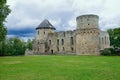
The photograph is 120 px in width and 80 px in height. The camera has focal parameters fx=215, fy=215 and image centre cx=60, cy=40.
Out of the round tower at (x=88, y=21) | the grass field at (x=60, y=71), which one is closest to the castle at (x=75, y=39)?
the round tower at (x=88, y=21)

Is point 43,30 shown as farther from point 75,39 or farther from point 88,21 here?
point 88,21

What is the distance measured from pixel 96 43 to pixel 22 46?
37.1m

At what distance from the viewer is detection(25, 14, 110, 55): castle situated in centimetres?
4513

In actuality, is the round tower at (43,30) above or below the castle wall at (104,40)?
above

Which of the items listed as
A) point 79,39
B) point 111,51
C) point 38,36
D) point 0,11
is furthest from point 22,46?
point 0,11

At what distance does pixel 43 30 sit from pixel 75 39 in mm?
10427

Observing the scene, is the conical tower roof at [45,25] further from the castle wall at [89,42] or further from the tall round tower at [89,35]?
the castle wall at [89,42]

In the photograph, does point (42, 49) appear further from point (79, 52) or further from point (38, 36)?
point (79, 52)

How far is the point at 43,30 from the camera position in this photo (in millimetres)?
58125

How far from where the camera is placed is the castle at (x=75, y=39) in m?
45.1

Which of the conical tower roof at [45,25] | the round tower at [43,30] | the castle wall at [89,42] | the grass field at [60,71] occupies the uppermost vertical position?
the conical tower roof at [45,25]

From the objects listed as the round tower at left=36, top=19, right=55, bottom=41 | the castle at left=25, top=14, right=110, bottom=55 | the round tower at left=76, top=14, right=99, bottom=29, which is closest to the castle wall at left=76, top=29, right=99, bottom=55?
the castle at left=25, top=14, right=110, bottom=55

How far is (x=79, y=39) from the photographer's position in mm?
46500

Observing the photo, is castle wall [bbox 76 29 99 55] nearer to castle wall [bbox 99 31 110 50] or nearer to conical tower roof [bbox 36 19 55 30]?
castle wall [bbox 99 31 110 50]
